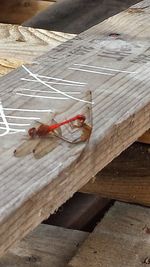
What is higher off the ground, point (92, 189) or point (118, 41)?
point (118, 41)

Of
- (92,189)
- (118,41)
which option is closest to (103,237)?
(92,189)

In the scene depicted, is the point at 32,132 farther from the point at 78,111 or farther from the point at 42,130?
the point at 78,111

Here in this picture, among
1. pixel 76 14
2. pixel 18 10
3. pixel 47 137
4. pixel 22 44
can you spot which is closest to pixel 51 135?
pixel 47 137

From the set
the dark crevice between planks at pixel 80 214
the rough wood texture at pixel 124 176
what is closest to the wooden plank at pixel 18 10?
the dark crevice between planks at pixel 80 214

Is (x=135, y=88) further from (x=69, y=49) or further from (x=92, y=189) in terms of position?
(x=92, y=189)

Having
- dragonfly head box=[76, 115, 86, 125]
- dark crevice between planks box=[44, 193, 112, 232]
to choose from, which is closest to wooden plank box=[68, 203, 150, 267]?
dark crevice between planks box=[44, 193, 112, 232]

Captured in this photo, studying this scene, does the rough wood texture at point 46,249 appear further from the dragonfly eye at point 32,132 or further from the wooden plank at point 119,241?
the dragonfly eye at point 32,132
